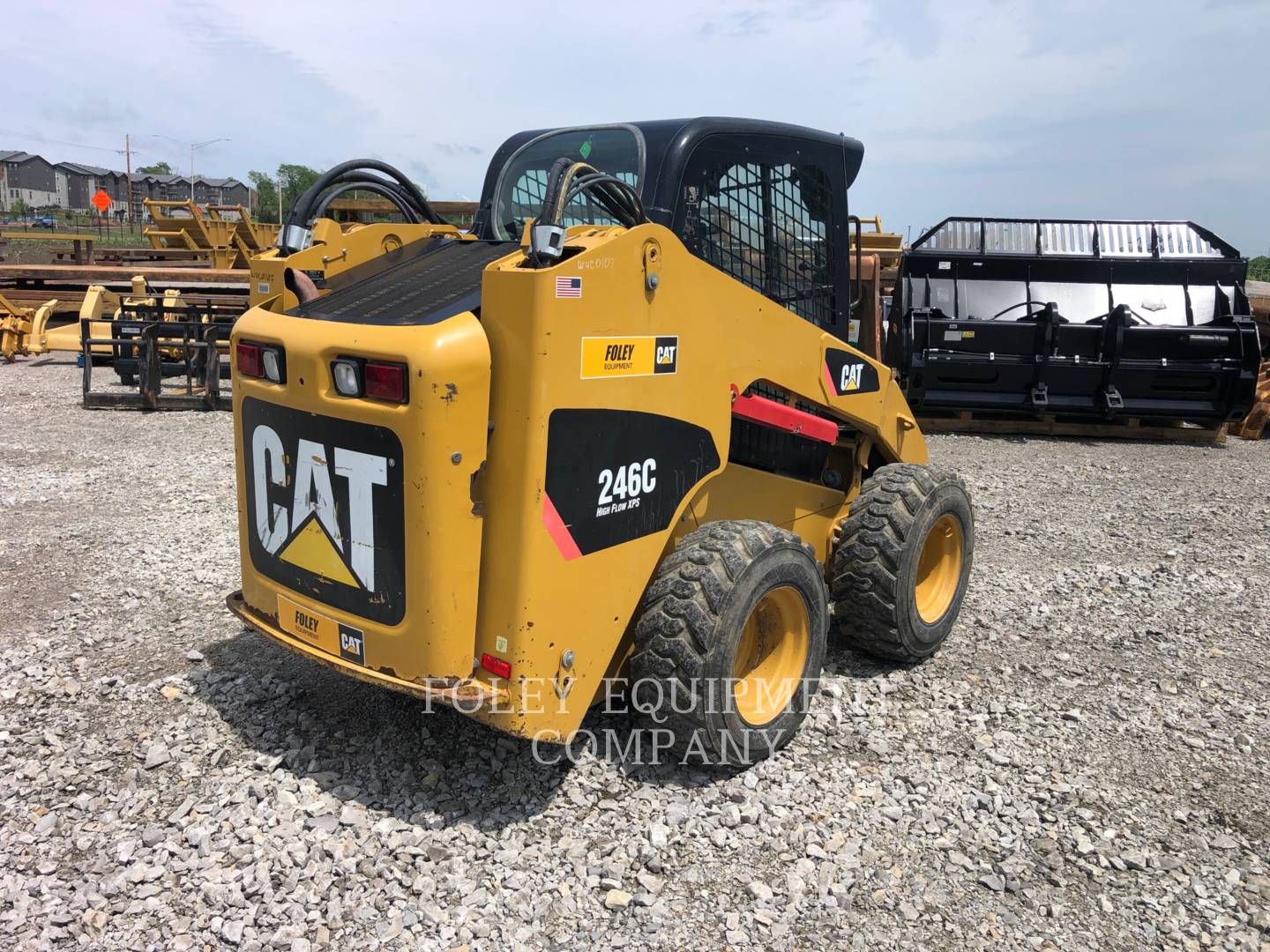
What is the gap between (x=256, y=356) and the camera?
3.04m

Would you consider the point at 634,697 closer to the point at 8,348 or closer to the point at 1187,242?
the point at 1187,242

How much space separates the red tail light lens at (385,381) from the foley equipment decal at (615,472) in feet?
1.39

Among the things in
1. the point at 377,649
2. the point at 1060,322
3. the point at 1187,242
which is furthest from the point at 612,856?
the point at 1187,242

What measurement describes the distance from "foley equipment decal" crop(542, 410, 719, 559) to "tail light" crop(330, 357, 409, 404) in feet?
1.40

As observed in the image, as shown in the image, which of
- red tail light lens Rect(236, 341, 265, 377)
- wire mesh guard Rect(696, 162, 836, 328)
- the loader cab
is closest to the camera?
red tail light lens Rect(236, 341, 265, 377)

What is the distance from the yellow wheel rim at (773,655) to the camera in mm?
3396

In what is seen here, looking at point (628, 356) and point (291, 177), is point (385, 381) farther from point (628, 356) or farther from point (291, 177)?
point (291, 177)

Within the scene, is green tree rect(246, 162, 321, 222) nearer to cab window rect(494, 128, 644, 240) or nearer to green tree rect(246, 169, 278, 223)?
Answer: green tree rect(246, 169, 278, 223)

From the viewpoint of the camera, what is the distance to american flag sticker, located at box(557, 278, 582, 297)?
2566mm

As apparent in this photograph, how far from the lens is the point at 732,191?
11.7 feet

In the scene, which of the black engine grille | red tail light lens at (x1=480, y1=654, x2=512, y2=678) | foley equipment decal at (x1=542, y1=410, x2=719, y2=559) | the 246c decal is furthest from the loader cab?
red tail light lens at (x1=480, y1=654, x2=512, y2=678)

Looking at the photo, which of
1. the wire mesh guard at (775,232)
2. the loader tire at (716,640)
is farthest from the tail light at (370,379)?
the wire mesh guard at (775,232)

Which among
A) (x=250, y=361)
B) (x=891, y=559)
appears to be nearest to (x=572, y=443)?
(x=250, y=361)

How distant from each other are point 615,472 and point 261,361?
120 centimetres
